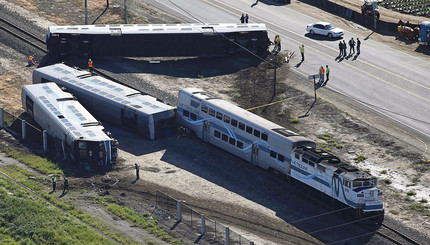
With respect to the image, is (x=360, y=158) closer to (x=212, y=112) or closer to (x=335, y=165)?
(x=335, y=165)

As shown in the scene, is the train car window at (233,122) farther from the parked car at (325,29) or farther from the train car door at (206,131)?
the parked car at (325,29)

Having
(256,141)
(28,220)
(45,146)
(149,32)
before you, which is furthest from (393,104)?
(28,220)

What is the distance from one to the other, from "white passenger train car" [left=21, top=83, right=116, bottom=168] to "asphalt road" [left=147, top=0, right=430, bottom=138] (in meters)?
25.9

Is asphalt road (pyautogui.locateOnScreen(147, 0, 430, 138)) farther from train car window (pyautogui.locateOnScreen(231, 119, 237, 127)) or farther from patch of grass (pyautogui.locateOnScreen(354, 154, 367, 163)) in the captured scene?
train car window (pyautogui.locateOnScreen(231, 119, 237, 127))

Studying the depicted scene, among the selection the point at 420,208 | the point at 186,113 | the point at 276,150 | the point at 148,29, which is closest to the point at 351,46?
the point at 148,29

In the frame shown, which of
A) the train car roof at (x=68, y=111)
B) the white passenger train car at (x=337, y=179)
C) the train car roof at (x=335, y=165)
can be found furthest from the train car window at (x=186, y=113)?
the train car roof at (x=335, y=165)

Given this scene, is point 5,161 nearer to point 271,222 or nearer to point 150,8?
point 271,222

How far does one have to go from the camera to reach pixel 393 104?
72312mm

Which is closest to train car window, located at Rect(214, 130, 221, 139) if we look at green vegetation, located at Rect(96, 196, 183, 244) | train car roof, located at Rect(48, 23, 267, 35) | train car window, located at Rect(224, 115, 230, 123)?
train car window, located at Rect(224, 115, 230, 123)

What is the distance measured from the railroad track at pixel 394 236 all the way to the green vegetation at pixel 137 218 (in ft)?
43.2

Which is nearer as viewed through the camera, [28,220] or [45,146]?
[28,220]

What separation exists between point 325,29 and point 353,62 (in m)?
7.98

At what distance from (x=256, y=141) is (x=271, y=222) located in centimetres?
879

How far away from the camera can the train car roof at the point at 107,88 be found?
213 feet
